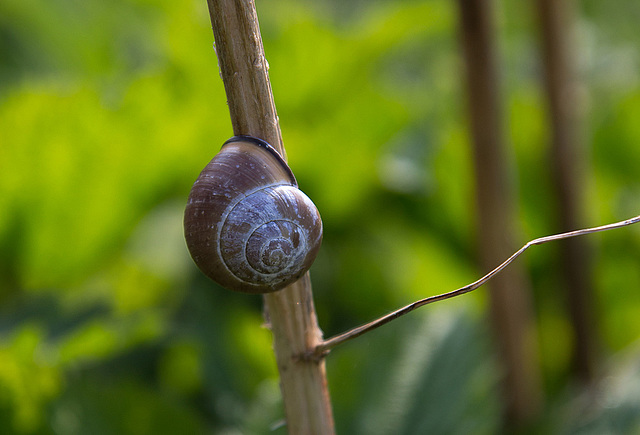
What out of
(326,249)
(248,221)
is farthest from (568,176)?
(248,221)

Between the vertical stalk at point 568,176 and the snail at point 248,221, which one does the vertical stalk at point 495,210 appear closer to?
the vertical stalk at point 568,176

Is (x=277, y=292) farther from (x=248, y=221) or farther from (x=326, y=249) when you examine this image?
(x=326, y=249)

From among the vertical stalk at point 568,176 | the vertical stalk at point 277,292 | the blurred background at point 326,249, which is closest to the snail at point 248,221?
the vertical stalk at point 277,292

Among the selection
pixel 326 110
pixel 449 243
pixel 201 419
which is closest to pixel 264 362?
pixel 201 419

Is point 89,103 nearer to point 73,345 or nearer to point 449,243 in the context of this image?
point 73,345

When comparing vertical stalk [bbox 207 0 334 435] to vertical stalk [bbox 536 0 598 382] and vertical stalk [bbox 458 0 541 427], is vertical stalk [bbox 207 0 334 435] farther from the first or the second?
vertical stalk [bbox 536 0 598 382]

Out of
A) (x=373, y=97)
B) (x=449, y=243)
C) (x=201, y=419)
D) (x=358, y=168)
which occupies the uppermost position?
(x=373, y=97)
